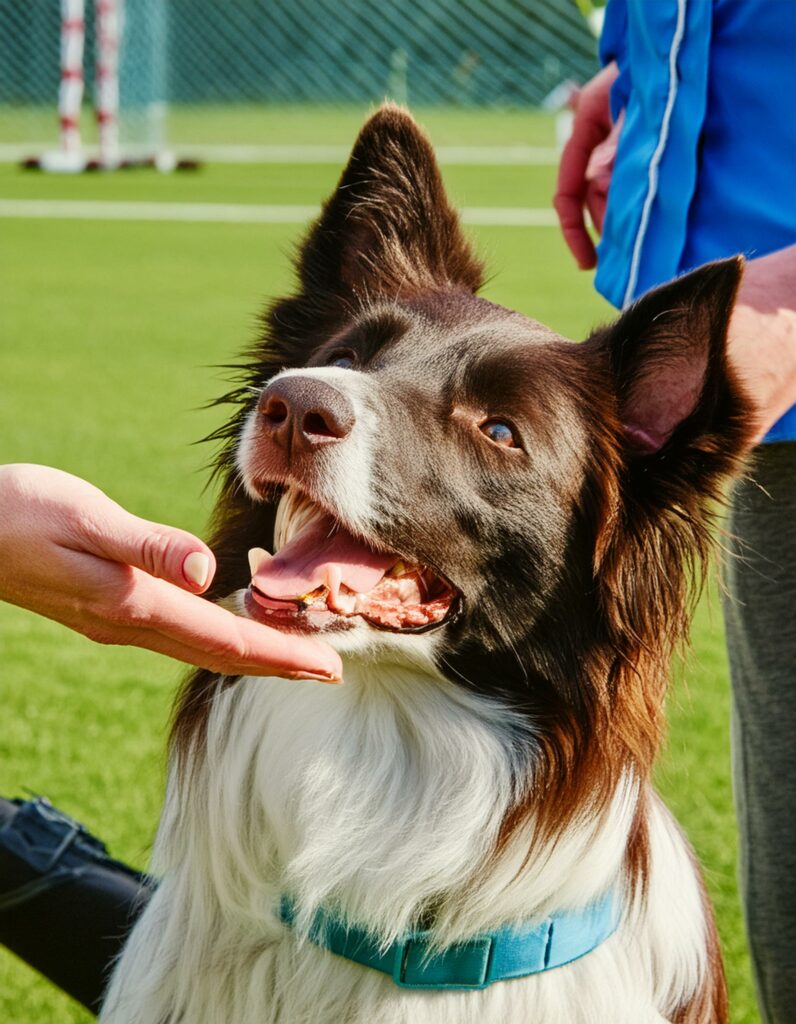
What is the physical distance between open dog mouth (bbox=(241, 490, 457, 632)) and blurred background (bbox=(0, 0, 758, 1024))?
26.1 inches

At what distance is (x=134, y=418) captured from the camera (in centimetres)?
802

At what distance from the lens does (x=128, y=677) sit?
16.6 feet

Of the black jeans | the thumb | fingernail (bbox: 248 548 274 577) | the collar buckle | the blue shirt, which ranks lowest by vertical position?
the black jeans

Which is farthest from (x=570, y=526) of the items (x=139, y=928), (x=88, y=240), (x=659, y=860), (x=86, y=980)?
(x=88, y=240)

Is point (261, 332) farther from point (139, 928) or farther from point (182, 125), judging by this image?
point (182, 125)

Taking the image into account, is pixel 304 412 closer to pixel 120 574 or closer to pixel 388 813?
pixel 120 574

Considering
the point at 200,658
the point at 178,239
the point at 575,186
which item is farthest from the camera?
the point at 178,239

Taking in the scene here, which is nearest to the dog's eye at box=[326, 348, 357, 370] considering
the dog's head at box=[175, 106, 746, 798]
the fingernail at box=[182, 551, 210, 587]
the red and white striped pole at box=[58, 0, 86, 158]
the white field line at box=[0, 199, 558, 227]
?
the dog's head at box=[175, 106, 746, 798]

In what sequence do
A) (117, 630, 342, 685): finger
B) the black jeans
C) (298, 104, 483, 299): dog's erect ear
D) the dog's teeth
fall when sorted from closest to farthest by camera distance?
(117, 630, 342, 685): finger
the dog's teeth
(298, 104, 483, 299): dog's erect ear
the black jeans

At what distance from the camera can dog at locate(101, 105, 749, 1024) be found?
101 inches

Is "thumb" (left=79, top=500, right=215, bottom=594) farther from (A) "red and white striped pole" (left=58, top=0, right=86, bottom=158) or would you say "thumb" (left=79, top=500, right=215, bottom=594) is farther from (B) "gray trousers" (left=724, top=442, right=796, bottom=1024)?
(A) "red and white striped pole" (left=58, top=0, right=86, bottom=158)

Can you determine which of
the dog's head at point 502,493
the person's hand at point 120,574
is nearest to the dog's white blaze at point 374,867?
the dog's head at point 502,493

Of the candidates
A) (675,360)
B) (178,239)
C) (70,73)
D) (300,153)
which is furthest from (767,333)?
(300,153)

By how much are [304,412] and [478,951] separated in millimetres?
1028
